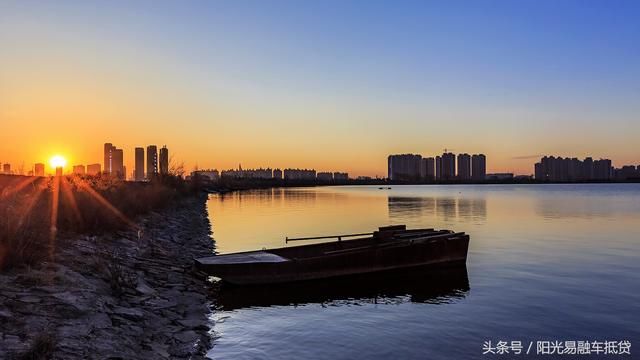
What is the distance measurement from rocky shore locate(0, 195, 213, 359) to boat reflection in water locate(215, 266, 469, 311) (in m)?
1.34

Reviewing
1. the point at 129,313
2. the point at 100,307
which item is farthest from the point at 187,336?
the point at 100,307

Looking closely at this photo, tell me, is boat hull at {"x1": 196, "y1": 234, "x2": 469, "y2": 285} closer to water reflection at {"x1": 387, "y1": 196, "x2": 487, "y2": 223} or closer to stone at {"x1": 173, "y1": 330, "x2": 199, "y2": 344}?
stone at {"x1": 173, "y1": 330, "x2": 199, "y2": 344}

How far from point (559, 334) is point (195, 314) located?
30.8 feet

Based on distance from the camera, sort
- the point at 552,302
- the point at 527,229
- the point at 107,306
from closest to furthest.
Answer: the point at 107,306
the point at 552,302
the point at 527,229

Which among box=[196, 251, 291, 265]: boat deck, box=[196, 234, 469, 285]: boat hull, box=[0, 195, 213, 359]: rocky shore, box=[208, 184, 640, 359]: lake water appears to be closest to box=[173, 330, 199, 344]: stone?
box=[0, 195, 213, 359]: rocky shore

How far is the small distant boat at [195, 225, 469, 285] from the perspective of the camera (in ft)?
59.1

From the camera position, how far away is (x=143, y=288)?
13953 mm

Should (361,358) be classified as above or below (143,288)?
below

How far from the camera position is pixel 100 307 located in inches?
424

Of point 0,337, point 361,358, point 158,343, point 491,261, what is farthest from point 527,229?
point 0,337

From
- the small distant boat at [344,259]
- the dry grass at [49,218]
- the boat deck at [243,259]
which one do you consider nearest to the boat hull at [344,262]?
the small distant boat at [344,259]

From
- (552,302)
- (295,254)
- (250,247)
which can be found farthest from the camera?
(250,247)

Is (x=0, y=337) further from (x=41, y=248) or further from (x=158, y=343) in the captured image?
(x=41, y=248)

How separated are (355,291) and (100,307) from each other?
9490mm
